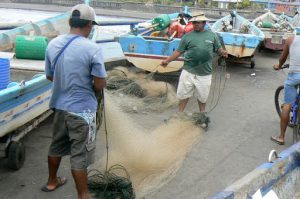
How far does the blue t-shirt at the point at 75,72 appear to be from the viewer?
4129mm

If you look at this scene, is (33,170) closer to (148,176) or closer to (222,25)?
(148,176)

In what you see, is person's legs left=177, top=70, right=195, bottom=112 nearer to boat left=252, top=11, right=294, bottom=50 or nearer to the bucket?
the bucket

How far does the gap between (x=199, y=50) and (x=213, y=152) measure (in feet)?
5.76

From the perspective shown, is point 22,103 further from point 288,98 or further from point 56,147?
point 288,98

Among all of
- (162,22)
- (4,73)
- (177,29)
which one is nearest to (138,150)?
(4,73)

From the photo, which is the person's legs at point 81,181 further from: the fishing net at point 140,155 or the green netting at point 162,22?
the green netting at point 162,22

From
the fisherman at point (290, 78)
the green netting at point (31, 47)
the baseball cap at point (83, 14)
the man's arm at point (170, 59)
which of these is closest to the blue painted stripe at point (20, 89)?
the baseball cap at point (83, 14)

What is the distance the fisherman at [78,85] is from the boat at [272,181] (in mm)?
1590

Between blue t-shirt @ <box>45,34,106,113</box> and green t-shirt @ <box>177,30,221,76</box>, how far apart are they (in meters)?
3.09

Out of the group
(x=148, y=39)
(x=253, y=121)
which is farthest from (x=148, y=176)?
(x=148, y=39)

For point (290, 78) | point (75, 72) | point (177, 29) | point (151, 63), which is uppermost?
point (177, 29)

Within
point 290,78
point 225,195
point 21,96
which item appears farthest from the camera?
point 290,78

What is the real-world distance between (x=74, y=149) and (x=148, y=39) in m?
5.71

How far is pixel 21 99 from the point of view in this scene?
515cm
